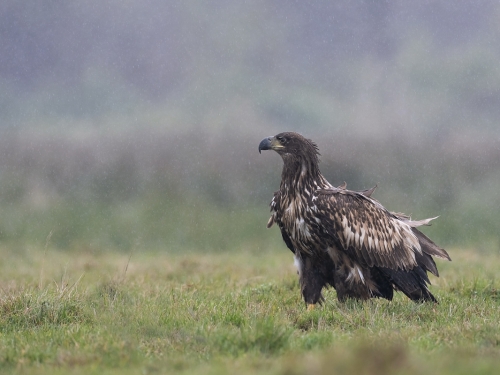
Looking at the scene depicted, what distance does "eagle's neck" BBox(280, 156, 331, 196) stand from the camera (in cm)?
958

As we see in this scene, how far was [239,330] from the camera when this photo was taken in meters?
7.00

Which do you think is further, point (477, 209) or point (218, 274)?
point (477, 209)

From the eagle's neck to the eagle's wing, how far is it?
178 millimetres

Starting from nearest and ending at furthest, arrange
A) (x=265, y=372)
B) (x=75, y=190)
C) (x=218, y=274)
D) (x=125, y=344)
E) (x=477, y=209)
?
(x=265, y=372) < (x=125, y=344) < (x=218, y=274) < (x=477, y=209) < (x=75, y=190)

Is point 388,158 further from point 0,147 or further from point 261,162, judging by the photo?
point 0,147

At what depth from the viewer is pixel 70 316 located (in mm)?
8281

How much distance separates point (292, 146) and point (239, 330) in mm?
3492

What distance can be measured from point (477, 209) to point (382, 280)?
16.3 metres

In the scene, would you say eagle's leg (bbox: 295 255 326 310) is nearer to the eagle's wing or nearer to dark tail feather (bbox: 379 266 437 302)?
the eagle's wing

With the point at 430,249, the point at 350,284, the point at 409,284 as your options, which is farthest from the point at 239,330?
the point at 430,249

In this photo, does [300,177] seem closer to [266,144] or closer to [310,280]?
[266,144]

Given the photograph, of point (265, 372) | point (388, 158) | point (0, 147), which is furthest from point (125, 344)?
point (0, 147)

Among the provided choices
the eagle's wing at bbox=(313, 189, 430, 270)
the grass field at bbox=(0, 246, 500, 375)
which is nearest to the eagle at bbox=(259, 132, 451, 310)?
the eagle's wing at bbox=(313, 189, 430, 270)

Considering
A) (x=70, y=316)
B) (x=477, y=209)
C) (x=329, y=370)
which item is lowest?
(x=70, y=316)
